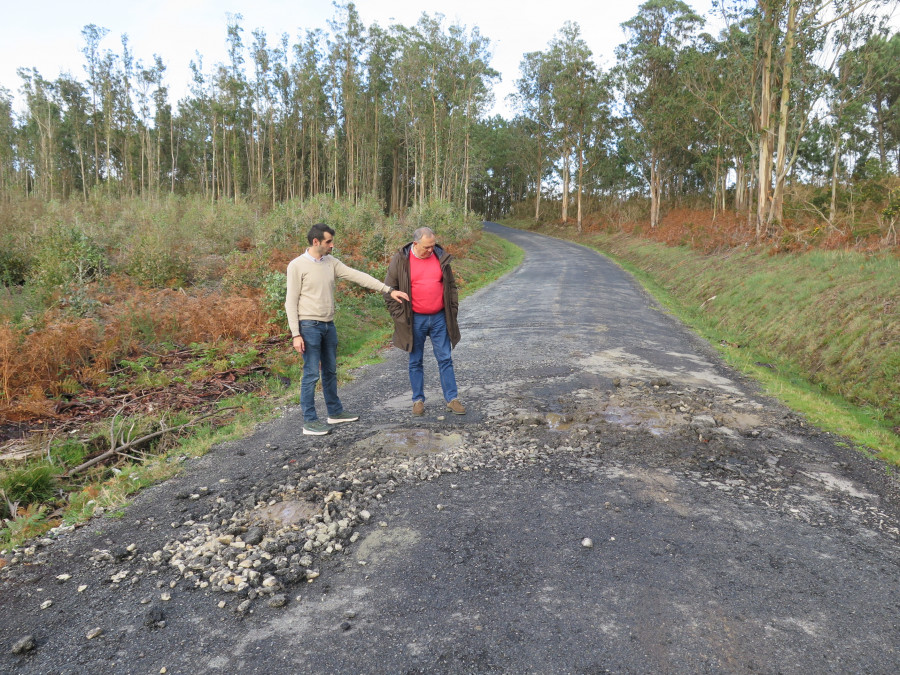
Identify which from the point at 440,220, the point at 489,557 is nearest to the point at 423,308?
the point at 489,557

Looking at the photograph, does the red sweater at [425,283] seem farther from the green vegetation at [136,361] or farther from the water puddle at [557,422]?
the green vegetation at [136,361]

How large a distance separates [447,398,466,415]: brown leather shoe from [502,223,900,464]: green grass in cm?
388

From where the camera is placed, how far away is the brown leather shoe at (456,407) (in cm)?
591

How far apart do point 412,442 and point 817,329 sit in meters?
8.13

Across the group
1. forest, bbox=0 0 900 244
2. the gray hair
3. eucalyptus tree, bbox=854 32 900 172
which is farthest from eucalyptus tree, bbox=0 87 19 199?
eucalyptus tree, bbox=854 32 900 172

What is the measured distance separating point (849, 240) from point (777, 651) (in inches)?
545

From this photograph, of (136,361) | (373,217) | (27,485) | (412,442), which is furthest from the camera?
(373,217)

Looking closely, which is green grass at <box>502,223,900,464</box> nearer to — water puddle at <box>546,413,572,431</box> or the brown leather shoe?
water puddle at <box>546,413,572,431</box>

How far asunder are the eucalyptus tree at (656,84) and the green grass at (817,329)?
17.5 m

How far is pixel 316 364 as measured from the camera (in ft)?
18.6

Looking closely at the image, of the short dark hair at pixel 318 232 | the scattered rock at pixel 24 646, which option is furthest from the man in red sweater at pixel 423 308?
the scattered rock at pixel 24 646

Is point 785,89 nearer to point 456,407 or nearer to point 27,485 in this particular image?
point 456,407

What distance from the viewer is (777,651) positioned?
2.55m

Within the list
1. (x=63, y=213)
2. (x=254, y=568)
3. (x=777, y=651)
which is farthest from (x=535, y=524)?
(x=63, y=213)
